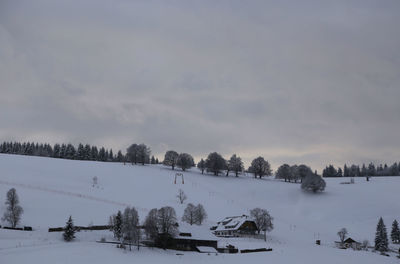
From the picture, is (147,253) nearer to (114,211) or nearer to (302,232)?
(114,211)

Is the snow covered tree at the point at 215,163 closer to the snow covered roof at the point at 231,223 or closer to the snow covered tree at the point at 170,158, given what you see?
the snow covered tree at the point at 170,158

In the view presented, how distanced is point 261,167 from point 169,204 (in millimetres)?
65770

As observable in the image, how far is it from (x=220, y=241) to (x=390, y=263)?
26.6 metres

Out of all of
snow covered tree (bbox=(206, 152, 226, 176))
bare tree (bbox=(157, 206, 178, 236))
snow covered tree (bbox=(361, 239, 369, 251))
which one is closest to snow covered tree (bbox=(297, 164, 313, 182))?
snow covered tree (bbox=(206, 152, 226, 176))

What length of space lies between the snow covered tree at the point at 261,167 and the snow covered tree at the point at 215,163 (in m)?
13.3

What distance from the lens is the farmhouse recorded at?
75000 millimetres

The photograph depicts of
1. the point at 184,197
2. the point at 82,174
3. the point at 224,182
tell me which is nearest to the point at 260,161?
the point at 224,182

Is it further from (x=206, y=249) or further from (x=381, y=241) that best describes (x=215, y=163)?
(x=206, y=249)

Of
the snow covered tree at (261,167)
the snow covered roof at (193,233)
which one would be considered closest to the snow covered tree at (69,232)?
the snow covered roof at (193,233)

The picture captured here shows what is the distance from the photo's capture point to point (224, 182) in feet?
406

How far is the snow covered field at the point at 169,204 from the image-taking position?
48466 millimetres

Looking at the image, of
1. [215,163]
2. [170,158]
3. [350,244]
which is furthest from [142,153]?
[350,244]

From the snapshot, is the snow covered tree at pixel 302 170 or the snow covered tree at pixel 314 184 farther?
the snow covered tree at pixel 302 170

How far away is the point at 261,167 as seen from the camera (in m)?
143
